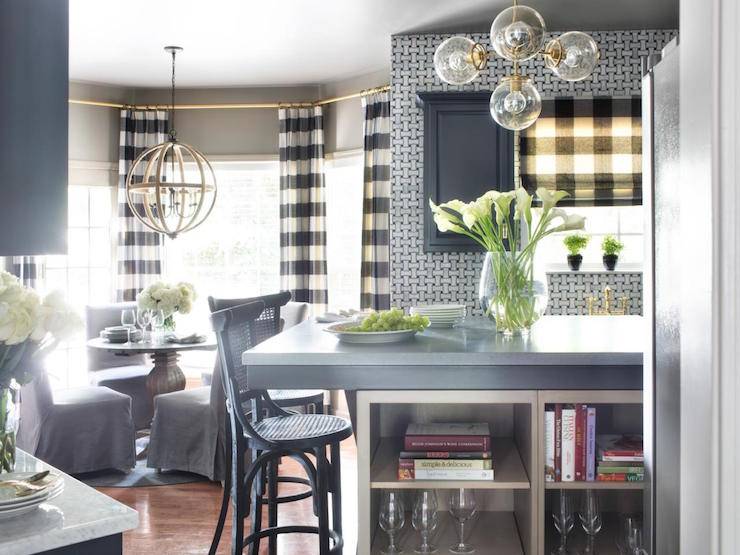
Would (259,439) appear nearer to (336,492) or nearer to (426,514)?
(336,492)

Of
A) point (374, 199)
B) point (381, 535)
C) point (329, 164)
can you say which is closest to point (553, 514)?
point (381, 535)

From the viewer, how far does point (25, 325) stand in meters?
1.41

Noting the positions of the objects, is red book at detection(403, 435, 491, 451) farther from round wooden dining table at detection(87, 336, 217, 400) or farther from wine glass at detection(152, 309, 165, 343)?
wine glass at detection(152, 309, 165, 343)

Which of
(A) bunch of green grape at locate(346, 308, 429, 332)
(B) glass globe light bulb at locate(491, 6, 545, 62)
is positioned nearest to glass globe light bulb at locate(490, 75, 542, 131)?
(B) glass globe light bulb at locate(491, 6, 545, 62)

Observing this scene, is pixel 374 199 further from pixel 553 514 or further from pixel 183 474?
pixel 553 514

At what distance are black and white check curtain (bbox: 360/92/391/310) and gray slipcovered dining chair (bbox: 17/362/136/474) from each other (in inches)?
85.4

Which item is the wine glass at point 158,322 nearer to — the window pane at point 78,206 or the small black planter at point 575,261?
the window pane at point 78,206

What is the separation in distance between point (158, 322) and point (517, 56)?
10.2ft

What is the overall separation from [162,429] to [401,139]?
2417 millimetres

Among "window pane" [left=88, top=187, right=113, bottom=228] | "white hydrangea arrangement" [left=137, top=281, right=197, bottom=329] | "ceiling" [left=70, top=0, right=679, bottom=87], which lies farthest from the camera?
"window pane" [left=88, top=187, right=113, bottom=228]

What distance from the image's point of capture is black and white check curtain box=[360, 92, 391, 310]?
5793 mm

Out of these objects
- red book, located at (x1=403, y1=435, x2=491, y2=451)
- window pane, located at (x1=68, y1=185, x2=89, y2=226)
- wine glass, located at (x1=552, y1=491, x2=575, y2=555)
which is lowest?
wine glass, located at (x1=552, y1=491, x2=575, y2=555)

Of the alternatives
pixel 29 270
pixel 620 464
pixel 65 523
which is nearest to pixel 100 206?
pixel 29 270

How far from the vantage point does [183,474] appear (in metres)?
4.42
